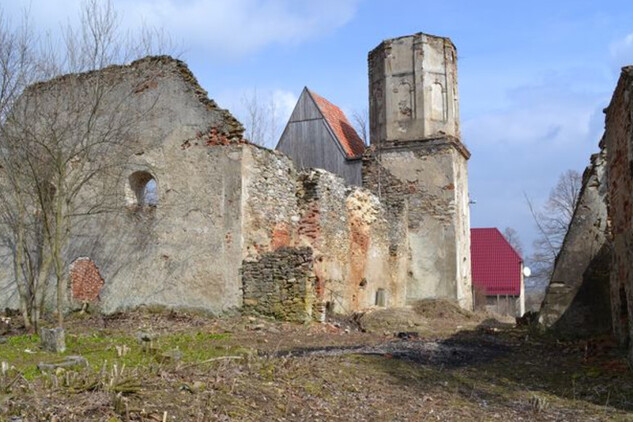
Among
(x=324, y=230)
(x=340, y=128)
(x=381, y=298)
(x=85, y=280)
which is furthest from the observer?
(x=340, y=128)

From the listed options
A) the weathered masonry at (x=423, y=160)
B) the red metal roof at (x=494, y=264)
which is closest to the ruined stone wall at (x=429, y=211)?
the weathered masonry at (x=423, y=160)

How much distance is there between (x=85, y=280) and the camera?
15.2 metres

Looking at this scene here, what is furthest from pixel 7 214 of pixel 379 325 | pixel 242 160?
pixel 379 325

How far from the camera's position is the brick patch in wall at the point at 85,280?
592 inches

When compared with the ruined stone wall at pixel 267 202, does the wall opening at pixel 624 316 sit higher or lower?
lower

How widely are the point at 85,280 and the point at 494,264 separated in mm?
20433

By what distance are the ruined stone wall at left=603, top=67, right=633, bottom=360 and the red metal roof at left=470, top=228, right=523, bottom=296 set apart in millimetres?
19144

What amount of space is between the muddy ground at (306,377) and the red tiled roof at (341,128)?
12.0 metres

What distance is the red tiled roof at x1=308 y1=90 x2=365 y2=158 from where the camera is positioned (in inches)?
939

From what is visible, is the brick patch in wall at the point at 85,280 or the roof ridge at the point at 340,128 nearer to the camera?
the brick patch in wall at the point at 85,280

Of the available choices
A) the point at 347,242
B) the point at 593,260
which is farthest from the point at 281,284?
the point at 593,260

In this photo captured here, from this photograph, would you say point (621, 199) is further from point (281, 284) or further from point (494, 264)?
point (494, 264)

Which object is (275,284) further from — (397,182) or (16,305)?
(397,182)

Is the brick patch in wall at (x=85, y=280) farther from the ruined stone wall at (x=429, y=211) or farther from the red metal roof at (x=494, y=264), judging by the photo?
the red metal roof at (x=494, y=264)
